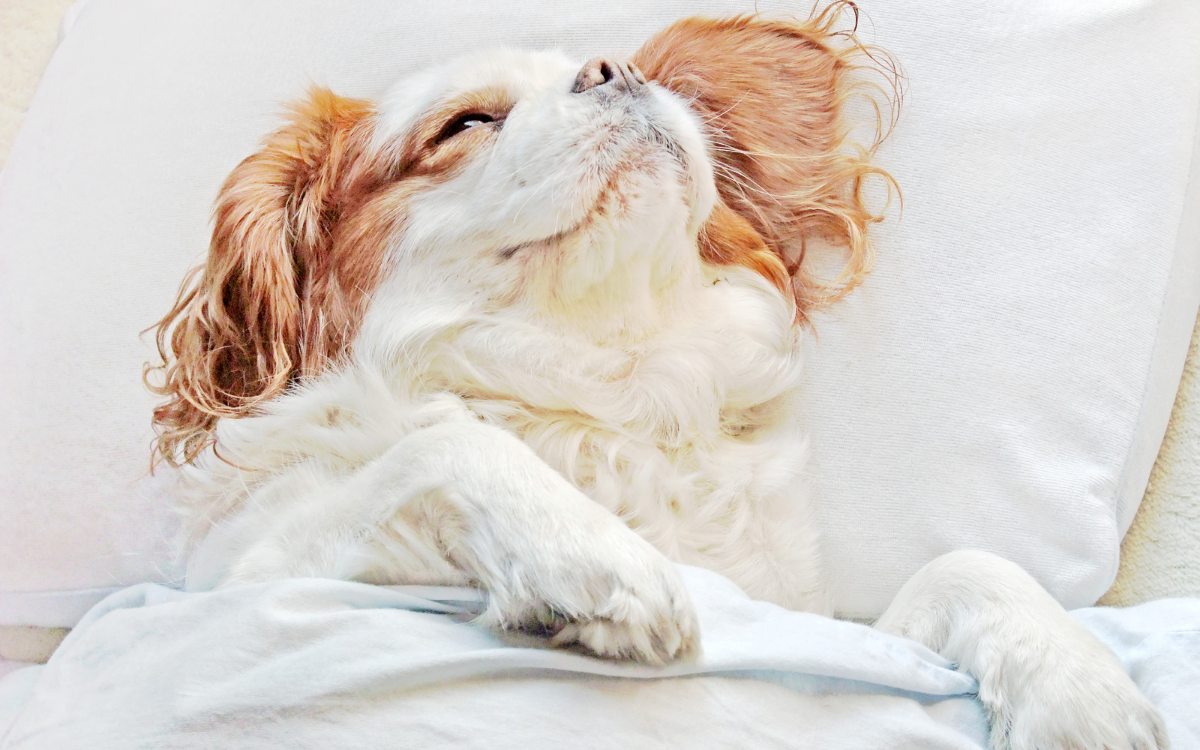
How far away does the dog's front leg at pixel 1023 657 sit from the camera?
799 millimetres

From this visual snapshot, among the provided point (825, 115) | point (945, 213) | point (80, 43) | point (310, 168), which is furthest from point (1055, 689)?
point (80, 43)

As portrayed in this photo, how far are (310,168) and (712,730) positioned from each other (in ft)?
3.27

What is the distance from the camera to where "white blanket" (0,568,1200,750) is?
777 millimetres

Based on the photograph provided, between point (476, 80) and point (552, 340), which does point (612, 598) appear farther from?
point (476, 80)

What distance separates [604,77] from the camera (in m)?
1.01

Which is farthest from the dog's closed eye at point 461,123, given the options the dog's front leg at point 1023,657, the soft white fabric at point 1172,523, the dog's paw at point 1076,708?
the soft white fabric at point 1172,523

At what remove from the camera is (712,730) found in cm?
80

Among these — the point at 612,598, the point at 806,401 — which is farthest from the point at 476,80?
the point at 612,598

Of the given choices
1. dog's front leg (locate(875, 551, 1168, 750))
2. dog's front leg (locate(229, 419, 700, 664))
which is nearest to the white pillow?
dog's front leg (locate(875, 551, 1168, 750))

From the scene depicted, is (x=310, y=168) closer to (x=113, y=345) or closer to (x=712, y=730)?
(x=113, y=345)

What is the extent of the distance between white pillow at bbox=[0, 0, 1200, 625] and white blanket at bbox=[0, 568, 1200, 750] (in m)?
0.26

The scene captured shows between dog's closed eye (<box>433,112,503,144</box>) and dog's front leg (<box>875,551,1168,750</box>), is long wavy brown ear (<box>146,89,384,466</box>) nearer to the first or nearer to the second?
Answer: dog's closed eye (<box>433,112,503,144</box>)

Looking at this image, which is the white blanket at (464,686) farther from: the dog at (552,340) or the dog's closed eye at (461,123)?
the dog's closed eye at (461,123)

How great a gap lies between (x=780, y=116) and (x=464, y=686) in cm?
95
